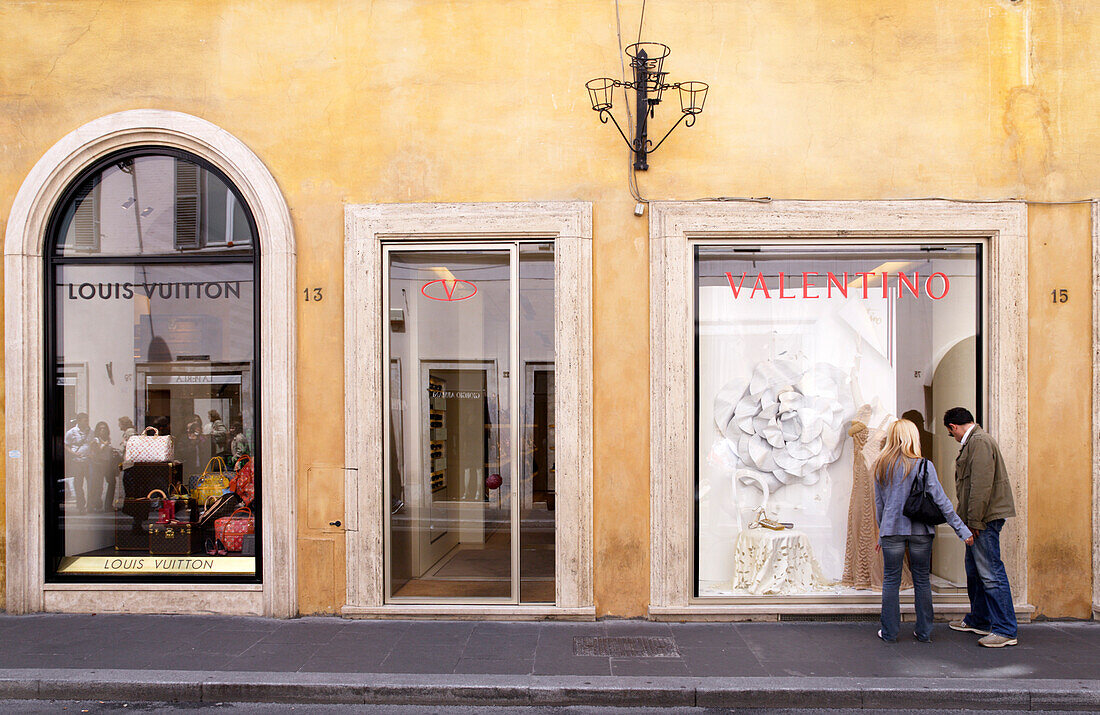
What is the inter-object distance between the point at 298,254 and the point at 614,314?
2.87m

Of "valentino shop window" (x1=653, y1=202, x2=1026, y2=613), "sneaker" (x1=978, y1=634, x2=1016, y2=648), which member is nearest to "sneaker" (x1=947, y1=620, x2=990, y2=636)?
"sneaker" (x1=978, y1=634, x2=1016, y2=648)

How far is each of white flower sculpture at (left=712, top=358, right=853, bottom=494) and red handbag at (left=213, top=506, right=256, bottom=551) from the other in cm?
431

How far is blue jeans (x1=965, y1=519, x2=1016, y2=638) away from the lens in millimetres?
5676

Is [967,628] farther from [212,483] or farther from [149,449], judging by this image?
[149,449]

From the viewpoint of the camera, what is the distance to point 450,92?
6520 millimetres

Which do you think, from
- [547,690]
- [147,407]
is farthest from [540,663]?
[147,407]

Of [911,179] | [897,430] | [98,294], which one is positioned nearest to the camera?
[897,430]

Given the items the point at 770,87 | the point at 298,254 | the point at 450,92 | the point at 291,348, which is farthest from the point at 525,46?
the point at 291,348

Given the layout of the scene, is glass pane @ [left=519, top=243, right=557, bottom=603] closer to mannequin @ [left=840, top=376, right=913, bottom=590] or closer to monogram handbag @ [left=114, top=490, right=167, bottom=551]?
mannequin @ [left=840, top=376, right=913, bottom=590]

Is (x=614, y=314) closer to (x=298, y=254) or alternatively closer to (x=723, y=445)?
(x=723, y=445)

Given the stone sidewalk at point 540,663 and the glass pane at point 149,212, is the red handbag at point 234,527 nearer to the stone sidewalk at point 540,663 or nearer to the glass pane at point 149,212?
the stone sidewalk at point 540,663

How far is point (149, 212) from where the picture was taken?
6.81m

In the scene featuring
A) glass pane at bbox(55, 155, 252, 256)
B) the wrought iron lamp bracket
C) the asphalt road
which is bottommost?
the asphalt road

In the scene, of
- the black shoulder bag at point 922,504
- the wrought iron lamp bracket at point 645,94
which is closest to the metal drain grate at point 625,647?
the black shoulder bag at point 922,504
